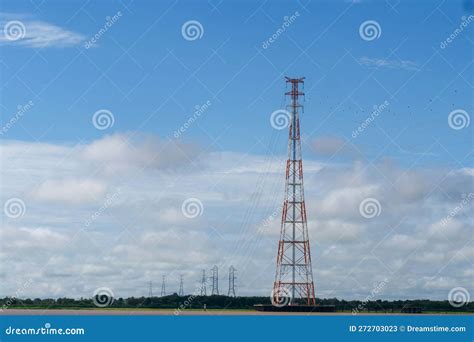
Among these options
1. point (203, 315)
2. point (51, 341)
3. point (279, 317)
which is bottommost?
point (51, 341)

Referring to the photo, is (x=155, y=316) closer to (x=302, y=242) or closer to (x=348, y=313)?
(x=348, y=313)

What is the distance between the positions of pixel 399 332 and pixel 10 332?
42.3 meters

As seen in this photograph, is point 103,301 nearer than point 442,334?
No

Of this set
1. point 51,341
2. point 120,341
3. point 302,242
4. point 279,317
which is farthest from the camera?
point 279,317

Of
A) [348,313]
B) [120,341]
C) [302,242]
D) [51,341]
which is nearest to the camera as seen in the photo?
[51,341]

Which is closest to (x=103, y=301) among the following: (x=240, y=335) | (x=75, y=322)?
(x=75, y=322)

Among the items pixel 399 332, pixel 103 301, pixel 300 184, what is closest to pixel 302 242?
pixel 300 184

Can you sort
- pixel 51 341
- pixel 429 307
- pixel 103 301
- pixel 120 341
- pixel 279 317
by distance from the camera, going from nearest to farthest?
pixel 51 341
pixel 120 341
pixel 279 317
pixel 103 301
pixel 429 307

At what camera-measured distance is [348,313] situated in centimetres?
14638

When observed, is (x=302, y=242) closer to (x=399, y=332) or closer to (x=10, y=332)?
(x=399, y=332)

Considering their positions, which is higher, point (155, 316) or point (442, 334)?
point (155, 316)

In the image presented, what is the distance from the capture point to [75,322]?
127 metres

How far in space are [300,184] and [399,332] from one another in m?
20.2

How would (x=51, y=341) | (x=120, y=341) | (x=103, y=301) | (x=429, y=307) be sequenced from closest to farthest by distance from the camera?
1. (x=51, y=341)
2. (x=120, y=341)
3. (x=103, y=301)
4. (x=429, y=307)
